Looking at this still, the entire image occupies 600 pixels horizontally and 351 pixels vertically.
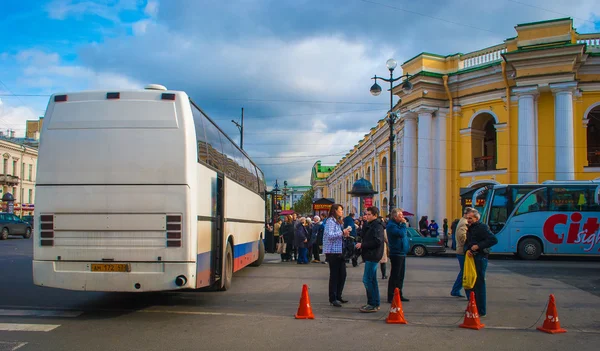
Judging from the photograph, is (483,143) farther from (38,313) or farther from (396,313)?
(38,313)

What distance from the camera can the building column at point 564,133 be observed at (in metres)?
28.6

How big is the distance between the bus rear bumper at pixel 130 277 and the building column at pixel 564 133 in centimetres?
2587

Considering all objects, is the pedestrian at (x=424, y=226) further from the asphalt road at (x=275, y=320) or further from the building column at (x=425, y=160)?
the asphalt road at (x=275, y=320)

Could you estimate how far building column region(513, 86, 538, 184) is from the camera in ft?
97.8

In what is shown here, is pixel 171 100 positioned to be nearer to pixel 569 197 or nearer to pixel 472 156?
pixel 569 197

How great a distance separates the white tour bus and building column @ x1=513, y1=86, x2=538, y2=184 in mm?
25804

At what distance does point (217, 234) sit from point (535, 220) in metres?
16.4

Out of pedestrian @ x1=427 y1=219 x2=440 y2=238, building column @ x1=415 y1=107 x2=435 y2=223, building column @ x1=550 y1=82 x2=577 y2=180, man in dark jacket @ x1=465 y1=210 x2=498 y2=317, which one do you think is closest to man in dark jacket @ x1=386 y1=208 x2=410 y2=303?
man in dark jacket @ x1=465 y1=210 x2=498 y2=317

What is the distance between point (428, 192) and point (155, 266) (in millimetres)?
28361

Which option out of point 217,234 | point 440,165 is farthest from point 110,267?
point 440,165

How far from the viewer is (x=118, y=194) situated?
8008mm

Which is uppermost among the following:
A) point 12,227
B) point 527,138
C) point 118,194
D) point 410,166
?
point 527,138

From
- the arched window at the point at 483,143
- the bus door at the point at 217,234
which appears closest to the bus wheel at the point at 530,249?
the arched window at the point at 483,143

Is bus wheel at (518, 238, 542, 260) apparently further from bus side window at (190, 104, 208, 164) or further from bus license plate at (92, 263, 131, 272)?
bus license plate at (92, 263, 131, 272)
